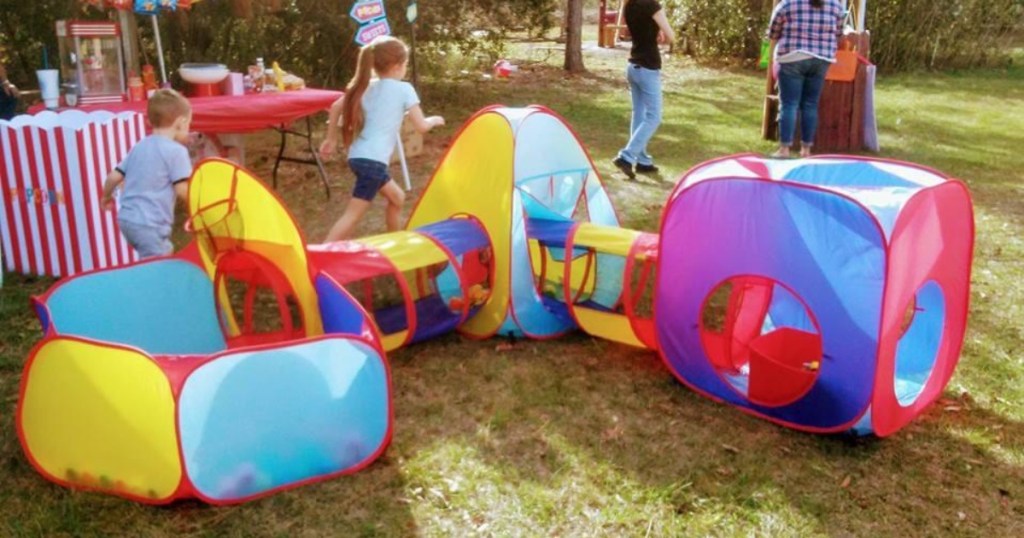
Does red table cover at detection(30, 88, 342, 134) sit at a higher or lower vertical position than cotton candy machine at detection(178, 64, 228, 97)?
lower

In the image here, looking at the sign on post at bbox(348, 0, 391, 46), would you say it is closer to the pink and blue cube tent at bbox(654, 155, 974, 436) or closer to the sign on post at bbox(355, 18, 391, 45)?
the sign on post at bbox(355, 18, 391, 45)

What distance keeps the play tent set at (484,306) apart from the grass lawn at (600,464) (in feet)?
0.33

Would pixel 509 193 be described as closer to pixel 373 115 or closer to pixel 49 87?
pixel 373 115

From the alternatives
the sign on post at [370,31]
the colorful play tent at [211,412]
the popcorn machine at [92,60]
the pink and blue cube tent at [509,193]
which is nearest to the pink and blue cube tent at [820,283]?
the pink and blue cube tent at [509,193]

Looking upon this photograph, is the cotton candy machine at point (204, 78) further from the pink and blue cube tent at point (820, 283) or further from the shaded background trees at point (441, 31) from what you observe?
the pink and blue cube tent at point (820, 283)

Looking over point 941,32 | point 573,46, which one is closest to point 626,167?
point 573,46

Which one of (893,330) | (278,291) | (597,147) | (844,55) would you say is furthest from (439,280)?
(844,55)

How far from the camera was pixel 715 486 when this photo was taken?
10.8 ft

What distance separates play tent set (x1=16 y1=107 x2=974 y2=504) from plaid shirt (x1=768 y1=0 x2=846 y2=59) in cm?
363

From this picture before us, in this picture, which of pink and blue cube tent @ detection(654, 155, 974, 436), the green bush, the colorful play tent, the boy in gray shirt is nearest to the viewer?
the colorful play tent

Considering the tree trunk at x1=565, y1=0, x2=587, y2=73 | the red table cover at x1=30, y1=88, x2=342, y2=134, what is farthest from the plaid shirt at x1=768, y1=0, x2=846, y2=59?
the tree trunk at x1=565, y1=0, x2=587, y2=73

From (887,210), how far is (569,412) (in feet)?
4.67

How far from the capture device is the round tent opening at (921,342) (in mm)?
3800

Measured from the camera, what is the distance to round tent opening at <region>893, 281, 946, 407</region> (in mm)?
3800
